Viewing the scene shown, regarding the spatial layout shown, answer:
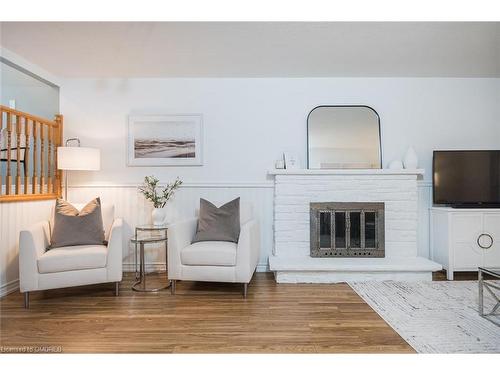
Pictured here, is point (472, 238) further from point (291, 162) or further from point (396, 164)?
point (291, 162)

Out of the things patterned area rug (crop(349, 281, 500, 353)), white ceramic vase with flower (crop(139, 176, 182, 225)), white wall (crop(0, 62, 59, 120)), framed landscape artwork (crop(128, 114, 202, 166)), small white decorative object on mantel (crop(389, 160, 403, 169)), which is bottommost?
patterned area rug (crop(349, 281, 500, 353))

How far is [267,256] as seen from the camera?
12.7 feet

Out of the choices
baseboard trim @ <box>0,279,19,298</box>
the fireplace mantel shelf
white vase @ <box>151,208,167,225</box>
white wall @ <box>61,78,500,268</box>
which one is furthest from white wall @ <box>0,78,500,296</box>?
baseboard trim @ <box>0,279,19,298</box>

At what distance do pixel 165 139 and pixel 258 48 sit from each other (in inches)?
62.1

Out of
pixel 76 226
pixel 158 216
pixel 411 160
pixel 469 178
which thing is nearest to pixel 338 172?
pixel 411 160

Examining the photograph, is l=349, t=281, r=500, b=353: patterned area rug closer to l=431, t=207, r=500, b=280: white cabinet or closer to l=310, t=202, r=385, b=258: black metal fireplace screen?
l=431, t=207, r=500, b=280: white cabinet

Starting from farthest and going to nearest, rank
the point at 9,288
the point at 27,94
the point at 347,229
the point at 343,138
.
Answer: the point at 27,94 → the point at 343,138 → the point at 347,229 → the point at 9,288

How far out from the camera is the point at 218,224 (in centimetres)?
331

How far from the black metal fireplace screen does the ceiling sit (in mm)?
1587

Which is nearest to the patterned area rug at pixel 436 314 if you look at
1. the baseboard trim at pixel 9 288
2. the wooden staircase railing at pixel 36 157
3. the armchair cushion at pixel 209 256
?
the armchair cushion at pixel 209 256

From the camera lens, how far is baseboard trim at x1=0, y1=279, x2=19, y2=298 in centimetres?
298

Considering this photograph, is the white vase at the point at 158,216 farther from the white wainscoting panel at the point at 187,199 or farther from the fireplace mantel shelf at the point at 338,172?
the fireplace mantel shelf at the point at 338,172
